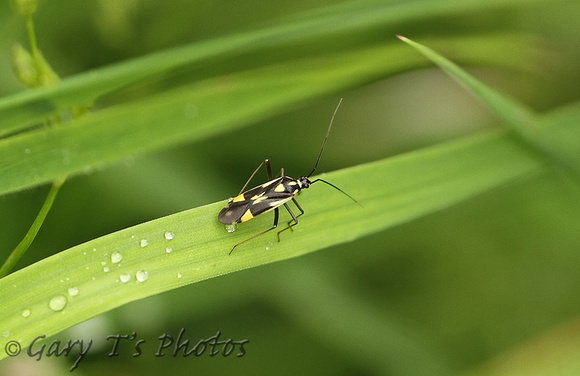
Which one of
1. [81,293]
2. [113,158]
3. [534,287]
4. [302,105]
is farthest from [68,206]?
[534,287]

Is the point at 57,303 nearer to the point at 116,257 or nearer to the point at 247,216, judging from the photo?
the point at 116,257

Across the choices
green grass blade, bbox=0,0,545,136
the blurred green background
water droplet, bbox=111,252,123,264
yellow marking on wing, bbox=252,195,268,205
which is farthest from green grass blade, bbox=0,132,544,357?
the blurred green background

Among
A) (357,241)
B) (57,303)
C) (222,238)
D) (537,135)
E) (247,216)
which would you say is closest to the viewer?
(57,303)

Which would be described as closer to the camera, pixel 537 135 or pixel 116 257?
pixel 116 257

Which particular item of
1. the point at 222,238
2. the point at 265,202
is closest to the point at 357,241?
the point at 265,202

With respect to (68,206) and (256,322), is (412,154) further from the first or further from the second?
(68,206)
